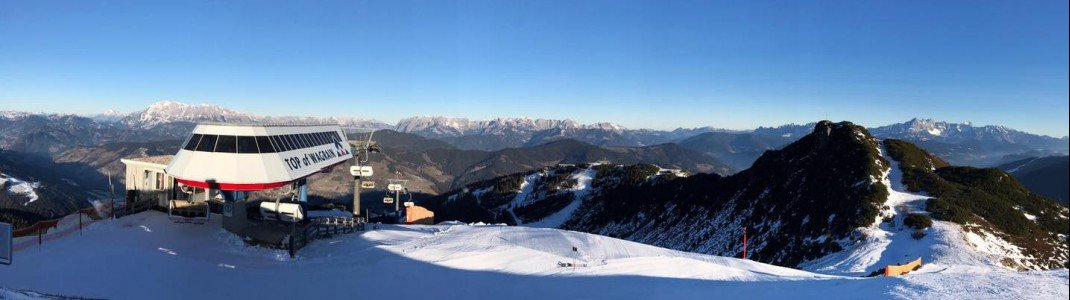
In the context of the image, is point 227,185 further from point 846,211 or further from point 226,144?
point 846,211

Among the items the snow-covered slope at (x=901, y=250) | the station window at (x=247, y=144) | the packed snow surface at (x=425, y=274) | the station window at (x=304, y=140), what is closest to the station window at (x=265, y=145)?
the station window at (x=247, y=144)

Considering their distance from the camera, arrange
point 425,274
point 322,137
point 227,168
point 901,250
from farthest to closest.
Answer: point 322,137, point 901,250, point 227,168, point 425,274

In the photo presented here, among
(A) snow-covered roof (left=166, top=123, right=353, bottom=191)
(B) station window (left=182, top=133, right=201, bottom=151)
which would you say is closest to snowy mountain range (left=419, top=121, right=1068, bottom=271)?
(A) snow-covered roof (left=166, top=123, right=353, bottom=191)

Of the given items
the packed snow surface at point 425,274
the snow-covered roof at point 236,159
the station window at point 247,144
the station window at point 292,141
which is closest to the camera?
the packed snow surface at point 425,274

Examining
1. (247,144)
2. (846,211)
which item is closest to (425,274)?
(247,144)

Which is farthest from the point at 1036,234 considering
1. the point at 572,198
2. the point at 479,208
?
the point at 479,208

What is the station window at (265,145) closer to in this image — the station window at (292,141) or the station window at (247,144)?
the station window at (247,144)

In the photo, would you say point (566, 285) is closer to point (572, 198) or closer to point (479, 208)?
point (572, 198)
